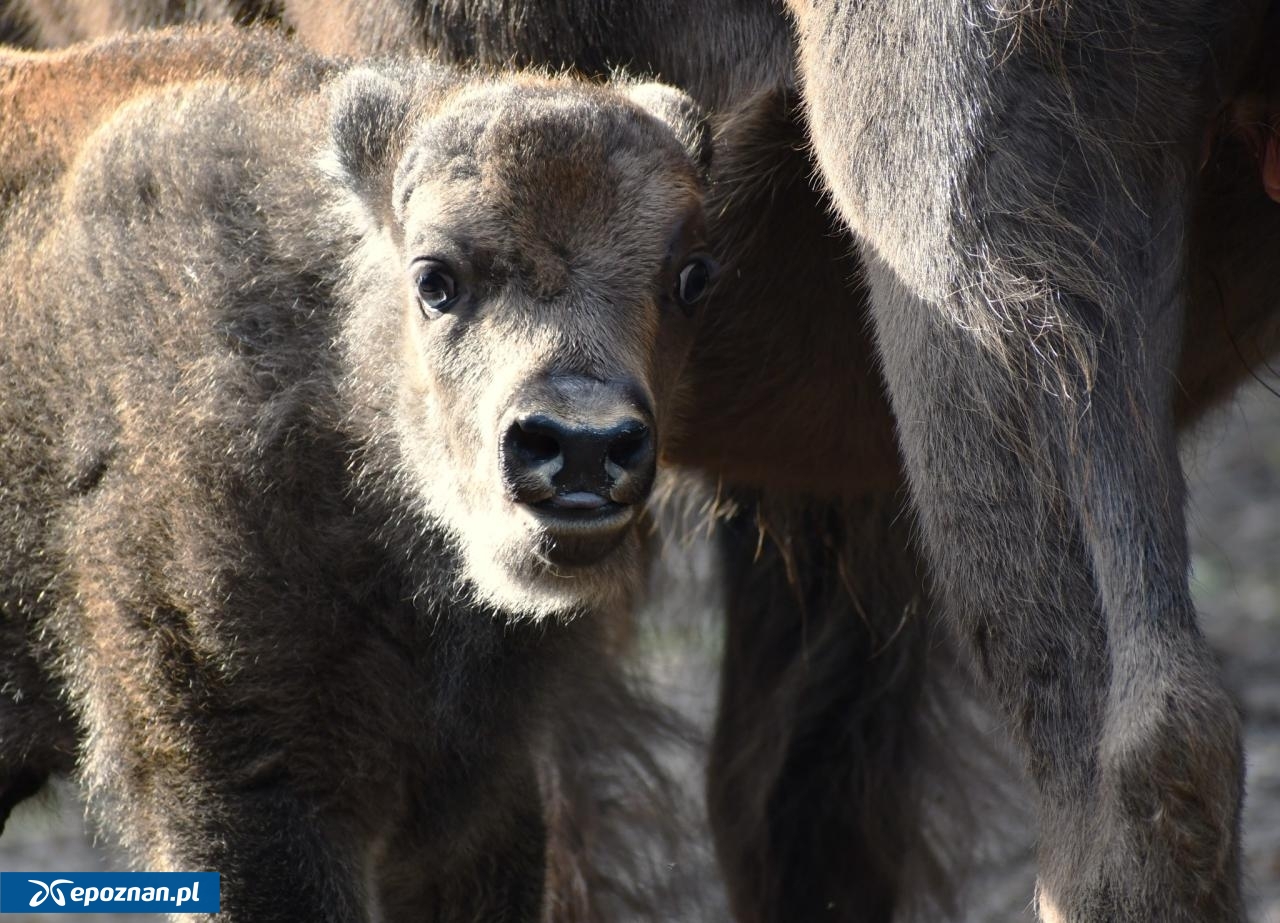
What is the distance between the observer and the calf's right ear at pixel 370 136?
134 inches

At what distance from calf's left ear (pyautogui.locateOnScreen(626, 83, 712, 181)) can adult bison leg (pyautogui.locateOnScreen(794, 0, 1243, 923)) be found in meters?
0.36

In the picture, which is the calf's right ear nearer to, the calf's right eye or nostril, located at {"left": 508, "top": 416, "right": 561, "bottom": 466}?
the calf's right eye

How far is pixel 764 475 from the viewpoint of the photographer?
4543 mm

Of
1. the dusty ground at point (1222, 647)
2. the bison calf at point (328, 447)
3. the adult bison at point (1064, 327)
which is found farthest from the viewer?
the dusty ground at point (1222, 647)

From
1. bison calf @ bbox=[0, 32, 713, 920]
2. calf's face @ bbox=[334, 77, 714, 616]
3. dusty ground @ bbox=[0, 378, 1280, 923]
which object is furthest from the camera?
dusty ground @ bbox=[0, 378, 1280, 923]

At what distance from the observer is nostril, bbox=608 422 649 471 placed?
2.99m

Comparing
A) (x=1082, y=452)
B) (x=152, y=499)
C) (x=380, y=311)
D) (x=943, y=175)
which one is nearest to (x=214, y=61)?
(x=380, y=311)

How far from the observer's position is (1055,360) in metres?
3.05

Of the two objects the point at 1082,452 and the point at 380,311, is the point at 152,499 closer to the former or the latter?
the point at 380,311

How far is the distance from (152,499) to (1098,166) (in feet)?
5.37
